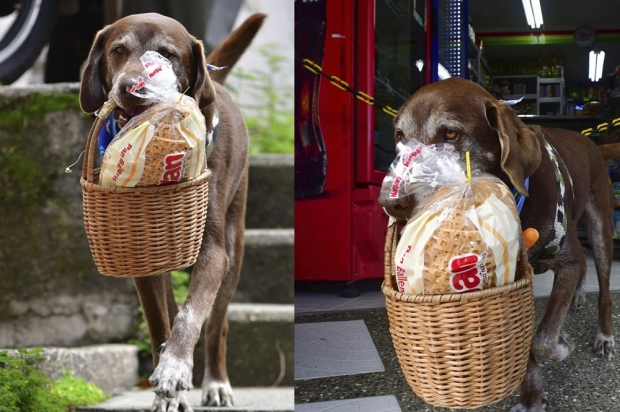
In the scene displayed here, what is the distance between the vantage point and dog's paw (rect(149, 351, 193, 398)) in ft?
4.39

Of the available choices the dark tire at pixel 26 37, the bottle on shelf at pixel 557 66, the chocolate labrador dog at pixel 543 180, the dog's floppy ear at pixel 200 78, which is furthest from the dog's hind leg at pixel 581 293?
the dark tire at pixel 26 37

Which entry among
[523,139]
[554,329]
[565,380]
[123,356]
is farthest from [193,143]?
[123,356]

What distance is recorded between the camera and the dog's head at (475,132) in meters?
1.27

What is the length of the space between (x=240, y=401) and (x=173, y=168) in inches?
41.4

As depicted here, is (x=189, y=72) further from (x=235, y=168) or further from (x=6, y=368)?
(x=6, y=368)

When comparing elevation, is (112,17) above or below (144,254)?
above

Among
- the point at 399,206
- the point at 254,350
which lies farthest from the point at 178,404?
the point at 399,206

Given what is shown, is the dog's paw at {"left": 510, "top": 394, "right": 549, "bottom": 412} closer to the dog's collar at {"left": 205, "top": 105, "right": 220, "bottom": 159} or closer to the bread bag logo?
the bread bag logo

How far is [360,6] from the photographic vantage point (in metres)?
1.79

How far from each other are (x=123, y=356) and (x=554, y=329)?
1.50 m

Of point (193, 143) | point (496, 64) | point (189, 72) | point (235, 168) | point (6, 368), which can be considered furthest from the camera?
point (6, 368)

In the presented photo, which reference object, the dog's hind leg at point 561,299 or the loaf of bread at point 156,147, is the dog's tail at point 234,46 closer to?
the loaf of bread at point 156,147

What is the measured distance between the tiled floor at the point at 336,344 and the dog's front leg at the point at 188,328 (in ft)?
1.62

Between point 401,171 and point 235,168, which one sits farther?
point 235,168
